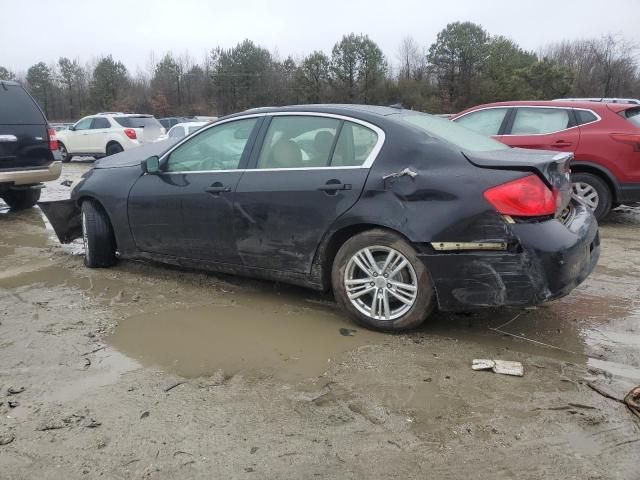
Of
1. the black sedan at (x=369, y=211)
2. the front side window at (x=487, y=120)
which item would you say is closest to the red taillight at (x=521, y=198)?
the black sedan at (x=369, y=211)

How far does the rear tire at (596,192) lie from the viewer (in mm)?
7211

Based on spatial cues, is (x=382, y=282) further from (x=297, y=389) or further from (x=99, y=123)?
(x=99, y=123)

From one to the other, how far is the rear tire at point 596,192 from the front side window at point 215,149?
489 cm

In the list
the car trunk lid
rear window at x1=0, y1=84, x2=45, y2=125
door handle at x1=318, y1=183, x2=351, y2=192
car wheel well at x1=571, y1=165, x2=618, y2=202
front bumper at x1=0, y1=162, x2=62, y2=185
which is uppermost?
rear window at x1=0, y1=84, x2=45, y2=125

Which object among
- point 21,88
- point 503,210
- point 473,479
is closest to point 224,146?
point 503,210

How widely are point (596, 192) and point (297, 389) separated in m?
5.78

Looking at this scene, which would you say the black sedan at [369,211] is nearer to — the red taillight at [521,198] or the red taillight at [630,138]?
the red taillight at [521,198]

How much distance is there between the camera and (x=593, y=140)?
7137 millimetres

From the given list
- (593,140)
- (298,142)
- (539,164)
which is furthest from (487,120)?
(539,164)

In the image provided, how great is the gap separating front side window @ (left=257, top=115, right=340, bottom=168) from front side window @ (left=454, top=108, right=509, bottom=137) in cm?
432

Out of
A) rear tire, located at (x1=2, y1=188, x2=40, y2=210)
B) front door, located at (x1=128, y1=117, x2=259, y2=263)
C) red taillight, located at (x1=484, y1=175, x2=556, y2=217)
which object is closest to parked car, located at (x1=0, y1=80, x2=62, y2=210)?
rear tire, located at (x1=2, y1=188, x2=40, y2=210)

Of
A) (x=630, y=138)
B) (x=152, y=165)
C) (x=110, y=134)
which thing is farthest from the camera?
(x=110, y=134)

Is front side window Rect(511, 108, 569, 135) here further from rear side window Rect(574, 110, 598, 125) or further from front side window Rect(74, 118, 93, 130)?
front side window Rect(74, 118, 93, 130)

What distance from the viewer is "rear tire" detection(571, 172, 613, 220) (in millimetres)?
7211
